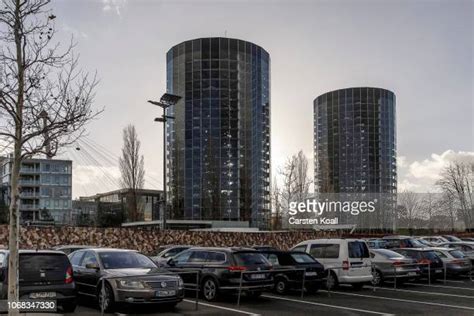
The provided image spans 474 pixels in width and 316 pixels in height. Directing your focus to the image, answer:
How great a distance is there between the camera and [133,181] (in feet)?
208

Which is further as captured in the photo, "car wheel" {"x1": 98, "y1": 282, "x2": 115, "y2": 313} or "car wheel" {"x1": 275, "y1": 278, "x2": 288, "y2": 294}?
"car wheel" {"x1": 275, "y1": 278, "x2": 288, "y2": 294}

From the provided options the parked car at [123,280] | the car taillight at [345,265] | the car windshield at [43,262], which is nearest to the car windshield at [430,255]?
the car taillight at [345,265]

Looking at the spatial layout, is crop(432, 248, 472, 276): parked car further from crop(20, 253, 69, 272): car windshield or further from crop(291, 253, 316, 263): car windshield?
crop(20, 253, 69, 272): car windshield

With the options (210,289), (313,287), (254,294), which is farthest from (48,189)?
(210,289)

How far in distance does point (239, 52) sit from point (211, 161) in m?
16.7

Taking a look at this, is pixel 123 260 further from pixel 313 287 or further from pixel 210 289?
pixel 313 287

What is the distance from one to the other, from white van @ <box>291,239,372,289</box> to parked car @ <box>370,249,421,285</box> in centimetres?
141

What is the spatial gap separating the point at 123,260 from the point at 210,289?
287 centimetres

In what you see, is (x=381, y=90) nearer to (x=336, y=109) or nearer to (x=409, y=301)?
(x=336, y=109)

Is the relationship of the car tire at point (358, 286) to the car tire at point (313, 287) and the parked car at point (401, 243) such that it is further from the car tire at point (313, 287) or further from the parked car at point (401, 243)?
the parked car at point (401, 243)

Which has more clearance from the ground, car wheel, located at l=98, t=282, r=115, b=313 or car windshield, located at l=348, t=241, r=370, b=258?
car windshield, located at l=348, t=241, r=370, b=258

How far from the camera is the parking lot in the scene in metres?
13.9

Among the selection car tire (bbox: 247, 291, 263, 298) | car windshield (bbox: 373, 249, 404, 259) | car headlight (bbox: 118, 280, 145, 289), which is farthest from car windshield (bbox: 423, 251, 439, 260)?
car headlight (bbox: 118, 280, 145, 289)

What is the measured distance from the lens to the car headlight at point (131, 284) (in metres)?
12.9
